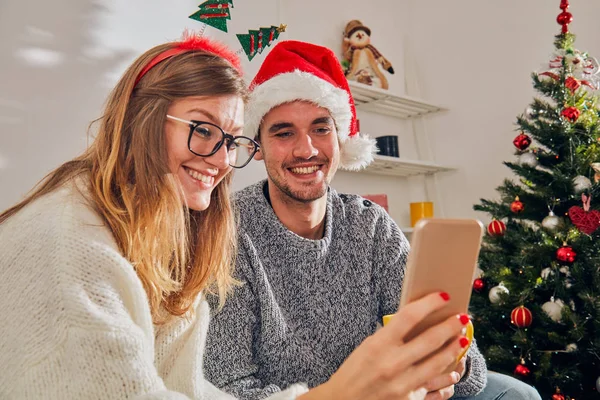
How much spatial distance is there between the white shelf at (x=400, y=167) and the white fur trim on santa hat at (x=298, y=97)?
1.06m

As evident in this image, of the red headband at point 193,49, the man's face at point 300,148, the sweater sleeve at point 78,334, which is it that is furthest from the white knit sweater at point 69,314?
the man's face at point 300,148

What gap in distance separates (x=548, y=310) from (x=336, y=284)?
3.12 ft

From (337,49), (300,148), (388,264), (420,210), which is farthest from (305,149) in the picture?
(337,49)

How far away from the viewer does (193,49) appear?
119 centimetres

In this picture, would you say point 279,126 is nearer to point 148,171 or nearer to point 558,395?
point 148,171

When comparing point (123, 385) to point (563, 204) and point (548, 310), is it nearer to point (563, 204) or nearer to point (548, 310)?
point (548, 310)

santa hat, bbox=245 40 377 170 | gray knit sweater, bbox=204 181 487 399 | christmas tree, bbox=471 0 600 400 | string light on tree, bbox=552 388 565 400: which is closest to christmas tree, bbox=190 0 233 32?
santa hat, bbox=245 40 377 170

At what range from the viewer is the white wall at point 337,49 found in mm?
2035

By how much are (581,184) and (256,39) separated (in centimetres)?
143

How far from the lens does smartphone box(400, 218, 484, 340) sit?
2.48 ft

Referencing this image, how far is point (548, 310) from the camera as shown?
2150 millimetres

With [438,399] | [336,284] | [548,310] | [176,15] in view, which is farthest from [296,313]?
[176,15]

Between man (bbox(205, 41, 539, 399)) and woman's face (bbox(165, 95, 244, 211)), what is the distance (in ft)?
1.44

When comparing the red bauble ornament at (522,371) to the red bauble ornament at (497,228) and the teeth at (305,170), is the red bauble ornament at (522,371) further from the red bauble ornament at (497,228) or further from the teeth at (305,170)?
the teeth at (305,170)
